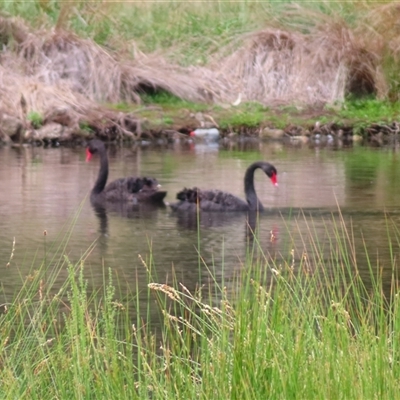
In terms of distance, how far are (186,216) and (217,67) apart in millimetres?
13268

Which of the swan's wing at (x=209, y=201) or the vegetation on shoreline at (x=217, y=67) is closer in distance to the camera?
the swan's wing at (x=209, y=201)

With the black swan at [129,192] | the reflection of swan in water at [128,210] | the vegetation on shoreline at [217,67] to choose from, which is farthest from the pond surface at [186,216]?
the vegetation on shoreline at [217,67]

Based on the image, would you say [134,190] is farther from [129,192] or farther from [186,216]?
[186,216]

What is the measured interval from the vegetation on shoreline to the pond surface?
204 cm

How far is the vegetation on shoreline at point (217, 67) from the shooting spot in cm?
2605

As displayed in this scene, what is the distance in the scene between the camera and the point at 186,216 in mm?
14914

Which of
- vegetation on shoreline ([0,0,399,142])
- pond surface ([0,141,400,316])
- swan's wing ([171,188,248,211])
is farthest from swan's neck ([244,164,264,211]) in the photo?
vegetation on shoreline ([0,0,399,142])

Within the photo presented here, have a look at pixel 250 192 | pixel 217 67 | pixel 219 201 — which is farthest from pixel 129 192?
pixel 217 67

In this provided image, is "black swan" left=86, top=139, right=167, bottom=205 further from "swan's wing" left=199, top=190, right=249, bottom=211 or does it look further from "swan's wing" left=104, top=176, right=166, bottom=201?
"swan's wing" left=199, top=190, right=249, bottom=211

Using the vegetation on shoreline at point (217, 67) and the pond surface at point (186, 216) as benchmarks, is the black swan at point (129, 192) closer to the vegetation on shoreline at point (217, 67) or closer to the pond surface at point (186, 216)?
the pond surface at point (186, 216)

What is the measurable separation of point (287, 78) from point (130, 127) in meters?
4.11

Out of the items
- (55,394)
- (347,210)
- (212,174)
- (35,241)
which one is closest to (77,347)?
(55,394)

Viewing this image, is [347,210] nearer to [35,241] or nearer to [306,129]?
[35,241]

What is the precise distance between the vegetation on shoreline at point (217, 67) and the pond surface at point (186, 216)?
6.69ft
